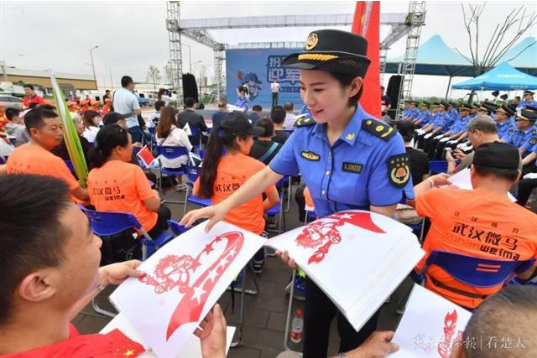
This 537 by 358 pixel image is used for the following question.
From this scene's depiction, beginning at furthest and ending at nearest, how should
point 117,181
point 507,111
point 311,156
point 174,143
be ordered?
point 507,111
point 174,143
point 117,181
point 311,156

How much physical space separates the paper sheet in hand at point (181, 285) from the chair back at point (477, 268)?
3.80 feet

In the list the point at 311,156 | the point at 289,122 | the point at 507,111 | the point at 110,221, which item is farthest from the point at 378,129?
the point at 507,111

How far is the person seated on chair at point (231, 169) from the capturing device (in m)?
2.44

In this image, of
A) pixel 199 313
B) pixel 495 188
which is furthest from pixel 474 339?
pixel 495 188

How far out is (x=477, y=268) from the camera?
Result: 1510mm

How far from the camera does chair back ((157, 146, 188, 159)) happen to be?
4.41 metres

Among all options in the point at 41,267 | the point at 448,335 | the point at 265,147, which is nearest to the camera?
the point at 41,267

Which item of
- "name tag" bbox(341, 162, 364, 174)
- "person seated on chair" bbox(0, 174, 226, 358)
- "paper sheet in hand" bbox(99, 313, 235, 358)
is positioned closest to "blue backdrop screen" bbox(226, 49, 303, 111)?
"name tag" bbox(341, 162, 364, 174)

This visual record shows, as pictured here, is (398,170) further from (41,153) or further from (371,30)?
(41,153)

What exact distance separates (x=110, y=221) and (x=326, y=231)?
1.80 m

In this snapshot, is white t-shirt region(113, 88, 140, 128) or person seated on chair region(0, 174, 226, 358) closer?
person seated on chair region(0, 174, 226, 358)

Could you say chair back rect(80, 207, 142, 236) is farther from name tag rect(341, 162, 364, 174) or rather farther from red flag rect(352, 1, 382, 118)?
red flag rect(352, 1, 382, 118)

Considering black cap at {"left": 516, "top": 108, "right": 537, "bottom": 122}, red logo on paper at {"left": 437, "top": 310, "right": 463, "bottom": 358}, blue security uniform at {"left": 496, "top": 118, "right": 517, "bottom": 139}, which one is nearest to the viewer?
red logo on paper at {"left": 437, "top": 310, "right": 463, "bottom": 358}

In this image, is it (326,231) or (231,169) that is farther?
(231,169)
